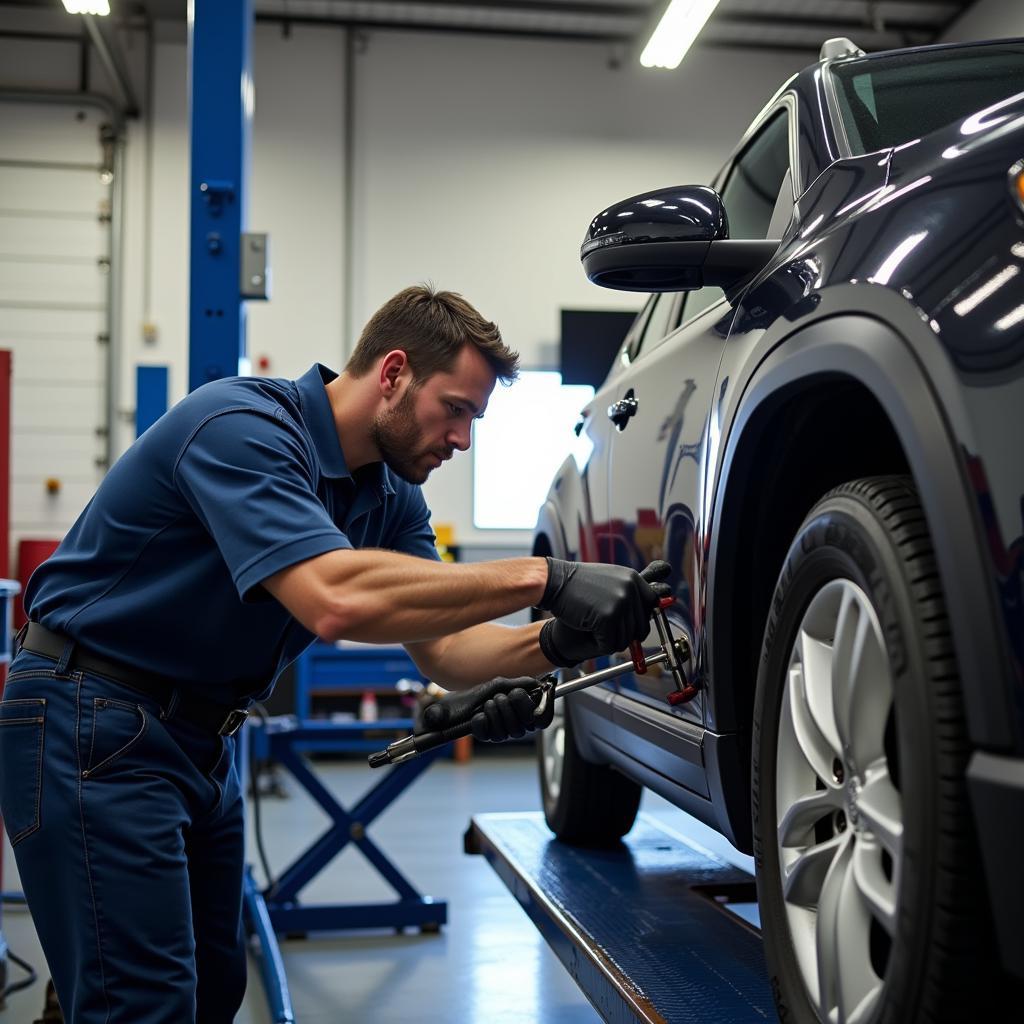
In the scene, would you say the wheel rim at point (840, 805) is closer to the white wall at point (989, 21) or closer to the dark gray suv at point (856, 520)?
the dark gray suv at point (856, 520)

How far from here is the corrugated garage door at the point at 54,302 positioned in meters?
8.71

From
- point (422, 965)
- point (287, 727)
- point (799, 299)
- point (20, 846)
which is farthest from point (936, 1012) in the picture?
point (287, 727)

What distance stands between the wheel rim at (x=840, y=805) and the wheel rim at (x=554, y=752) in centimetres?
150

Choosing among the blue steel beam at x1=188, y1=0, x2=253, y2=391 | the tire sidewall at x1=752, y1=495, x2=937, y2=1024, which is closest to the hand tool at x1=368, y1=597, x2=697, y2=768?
the tire sidewall at x1=752, y1=495, x2=937, y2=1024

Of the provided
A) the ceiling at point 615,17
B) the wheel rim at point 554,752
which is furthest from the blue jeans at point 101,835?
the ceiling at point 615,17

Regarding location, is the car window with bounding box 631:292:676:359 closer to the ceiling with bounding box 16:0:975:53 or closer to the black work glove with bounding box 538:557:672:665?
the black work glove with bounding box 538:557:672:665

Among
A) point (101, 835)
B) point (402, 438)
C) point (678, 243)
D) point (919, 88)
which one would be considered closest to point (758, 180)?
point (919, 88)

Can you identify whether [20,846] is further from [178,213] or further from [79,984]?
[178,213]

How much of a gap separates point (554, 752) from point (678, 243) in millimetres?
1650

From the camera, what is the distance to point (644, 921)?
2164 millimetres

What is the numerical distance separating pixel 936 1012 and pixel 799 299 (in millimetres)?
779

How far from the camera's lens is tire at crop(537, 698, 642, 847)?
278cm

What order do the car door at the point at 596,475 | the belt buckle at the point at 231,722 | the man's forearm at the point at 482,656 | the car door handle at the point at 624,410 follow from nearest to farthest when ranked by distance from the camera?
the belt buckle at the point at 231,722, the man's forearm at the point at 482,656, the car door handle at the point at 624,410, the car door at the point at 596,475

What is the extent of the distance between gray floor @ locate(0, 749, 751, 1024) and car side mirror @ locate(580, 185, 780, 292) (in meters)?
2.12
